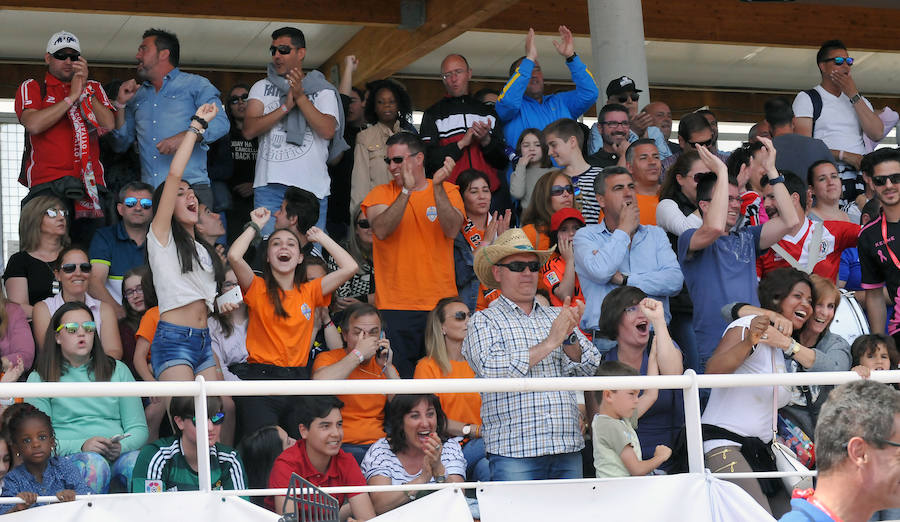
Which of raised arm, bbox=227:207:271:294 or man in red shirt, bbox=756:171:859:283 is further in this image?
man in red shirt, bbox=756:171:859:283

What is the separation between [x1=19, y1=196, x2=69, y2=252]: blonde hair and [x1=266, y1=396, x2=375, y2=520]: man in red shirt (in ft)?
6.95

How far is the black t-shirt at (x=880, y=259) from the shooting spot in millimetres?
6027

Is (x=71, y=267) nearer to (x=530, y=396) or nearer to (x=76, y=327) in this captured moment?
(x=76, y=327)

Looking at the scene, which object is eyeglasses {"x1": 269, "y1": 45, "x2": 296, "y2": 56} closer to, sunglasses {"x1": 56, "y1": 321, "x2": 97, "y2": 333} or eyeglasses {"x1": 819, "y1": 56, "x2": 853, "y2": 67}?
sunglasses {"x1": 56, "y1": 321, "x2": 97, "y2": 333}

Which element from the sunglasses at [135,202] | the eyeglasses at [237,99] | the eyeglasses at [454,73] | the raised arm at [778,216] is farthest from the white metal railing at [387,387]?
the eyeglasses at [237,99]

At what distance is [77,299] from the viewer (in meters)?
6.16

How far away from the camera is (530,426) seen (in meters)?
4.79

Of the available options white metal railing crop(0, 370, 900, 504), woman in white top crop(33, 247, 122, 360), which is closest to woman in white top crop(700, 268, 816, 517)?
white metal railing crop(0, 370, 900, 504)

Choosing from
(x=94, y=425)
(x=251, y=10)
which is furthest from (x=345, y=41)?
(x=94, y=425)

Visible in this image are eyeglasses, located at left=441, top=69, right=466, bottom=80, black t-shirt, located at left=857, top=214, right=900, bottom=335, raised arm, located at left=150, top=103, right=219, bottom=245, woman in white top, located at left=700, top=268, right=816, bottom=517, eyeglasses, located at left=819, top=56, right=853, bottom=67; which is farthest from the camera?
eyeglasses, located at left=819, top=56, right=853, bottom=67

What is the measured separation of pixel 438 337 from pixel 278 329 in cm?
77

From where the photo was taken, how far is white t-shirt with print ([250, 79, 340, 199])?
7359 millimetres

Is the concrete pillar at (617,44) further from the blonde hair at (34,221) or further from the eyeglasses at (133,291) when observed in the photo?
the blonde hair at (34,221)

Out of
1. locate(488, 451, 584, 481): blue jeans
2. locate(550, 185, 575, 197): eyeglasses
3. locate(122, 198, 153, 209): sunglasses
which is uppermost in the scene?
locate(122, 198, 153, 209): sunglasses
